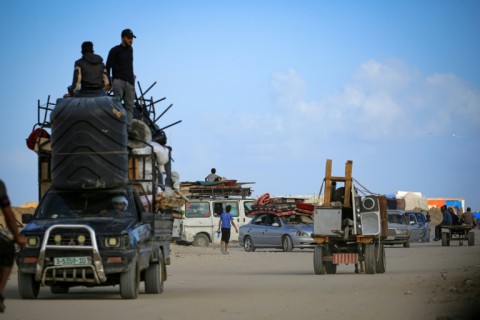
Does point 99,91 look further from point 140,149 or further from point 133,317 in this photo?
point 133,317

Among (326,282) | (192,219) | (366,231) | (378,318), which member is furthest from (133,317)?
(192,219)

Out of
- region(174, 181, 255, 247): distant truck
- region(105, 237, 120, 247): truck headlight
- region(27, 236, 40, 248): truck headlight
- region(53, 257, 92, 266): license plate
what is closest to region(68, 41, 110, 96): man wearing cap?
region(27, 236, 40, 248): truck headlight

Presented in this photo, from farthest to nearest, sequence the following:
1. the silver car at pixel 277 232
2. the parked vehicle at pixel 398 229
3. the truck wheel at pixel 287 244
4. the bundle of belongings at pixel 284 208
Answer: the parked vehicle at pixel 398 229
the bundle of belongings at pixel 284 208
the truck wheel at pixel 287 244
the silver car at pixel 277 232

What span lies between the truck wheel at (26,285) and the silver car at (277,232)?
992 inches

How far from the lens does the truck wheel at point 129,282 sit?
1691 cm

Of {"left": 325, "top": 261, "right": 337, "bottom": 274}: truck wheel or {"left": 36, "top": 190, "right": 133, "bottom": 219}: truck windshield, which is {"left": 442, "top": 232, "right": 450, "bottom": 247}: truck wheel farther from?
{"left": 36, "top": 190, "right": 133, "bottom": 219}: truck windshield

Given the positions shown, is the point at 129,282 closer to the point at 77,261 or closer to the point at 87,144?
the point at 77,261

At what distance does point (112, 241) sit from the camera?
1683 cm

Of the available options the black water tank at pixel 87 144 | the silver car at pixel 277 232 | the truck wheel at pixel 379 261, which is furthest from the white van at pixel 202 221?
the black water tank at pixel 87 144

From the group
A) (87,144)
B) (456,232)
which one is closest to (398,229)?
(456,232)

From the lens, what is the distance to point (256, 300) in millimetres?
16875

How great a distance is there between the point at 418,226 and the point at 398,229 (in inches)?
193

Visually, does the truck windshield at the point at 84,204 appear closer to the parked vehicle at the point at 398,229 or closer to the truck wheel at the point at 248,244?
the truck wheel at the point at 248,244

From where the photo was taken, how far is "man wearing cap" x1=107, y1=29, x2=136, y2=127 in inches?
772
